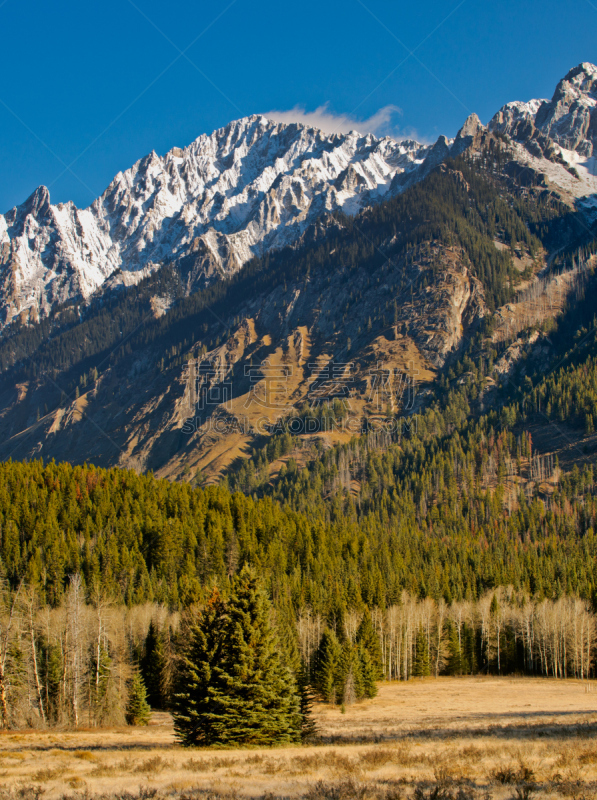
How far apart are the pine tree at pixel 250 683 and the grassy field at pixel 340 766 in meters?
1.62

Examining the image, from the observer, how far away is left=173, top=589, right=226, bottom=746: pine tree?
3102cm

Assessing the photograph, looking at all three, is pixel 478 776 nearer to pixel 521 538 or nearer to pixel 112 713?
pixel 112 713

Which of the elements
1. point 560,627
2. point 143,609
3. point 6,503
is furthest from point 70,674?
point 560,627

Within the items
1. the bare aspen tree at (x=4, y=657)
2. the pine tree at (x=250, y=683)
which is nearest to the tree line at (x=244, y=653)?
the pine tree at (x=250, y=683)

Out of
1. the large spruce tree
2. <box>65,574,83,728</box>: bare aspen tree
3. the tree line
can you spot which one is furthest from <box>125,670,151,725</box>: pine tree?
the large spruce tree

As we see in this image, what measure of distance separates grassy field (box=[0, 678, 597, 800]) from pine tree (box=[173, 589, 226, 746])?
1.52m

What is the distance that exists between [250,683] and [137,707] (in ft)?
101

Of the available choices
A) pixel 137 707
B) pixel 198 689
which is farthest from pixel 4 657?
pixel 198 689

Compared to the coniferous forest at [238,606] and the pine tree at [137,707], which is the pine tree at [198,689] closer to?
the coniferous forest at [238,606]

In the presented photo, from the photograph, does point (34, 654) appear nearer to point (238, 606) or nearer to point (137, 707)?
point (137, 707)

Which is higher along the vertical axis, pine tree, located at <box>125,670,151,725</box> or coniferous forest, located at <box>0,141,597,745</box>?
coniferous forest, located at <box>0,141,597,745</box>

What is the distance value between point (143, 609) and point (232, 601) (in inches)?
2048

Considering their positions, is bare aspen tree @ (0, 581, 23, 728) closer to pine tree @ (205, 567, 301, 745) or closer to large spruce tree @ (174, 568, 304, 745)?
large spruce tree @ (174, 568, 304, 745)

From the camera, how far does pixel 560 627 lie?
288ft
